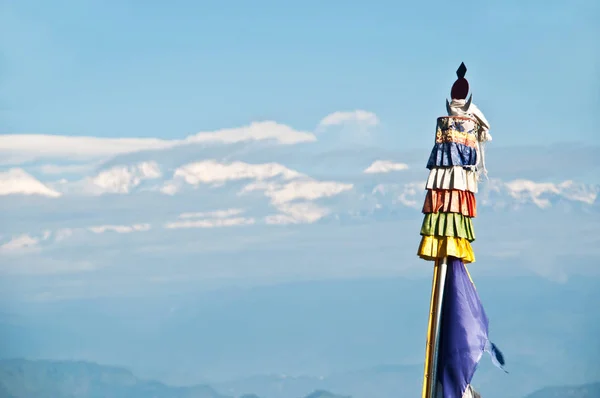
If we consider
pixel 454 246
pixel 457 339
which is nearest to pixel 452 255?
pixel 454 246

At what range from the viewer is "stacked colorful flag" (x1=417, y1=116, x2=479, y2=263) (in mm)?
23906

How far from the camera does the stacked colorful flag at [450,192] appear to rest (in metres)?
23.9

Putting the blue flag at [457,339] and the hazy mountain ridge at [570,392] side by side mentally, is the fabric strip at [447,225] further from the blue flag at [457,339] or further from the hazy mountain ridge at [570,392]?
the hazy mountain ridge at [570,392]

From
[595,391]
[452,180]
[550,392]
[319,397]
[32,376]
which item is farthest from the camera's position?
[550,392]

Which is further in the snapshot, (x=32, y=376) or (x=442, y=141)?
(x=32, y=376)

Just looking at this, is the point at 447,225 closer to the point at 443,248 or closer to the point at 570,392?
the point at 443,248

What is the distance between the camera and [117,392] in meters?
114

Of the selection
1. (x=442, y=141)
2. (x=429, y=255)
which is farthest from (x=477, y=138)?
(x=429, y=255)

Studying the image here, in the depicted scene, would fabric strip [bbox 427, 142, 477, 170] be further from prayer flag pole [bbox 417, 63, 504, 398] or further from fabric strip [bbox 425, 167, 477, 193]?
fabric strip [bbox 425, 167, 477, 193]

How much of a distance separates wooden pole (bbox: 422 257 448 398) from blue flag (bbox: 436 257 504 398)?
7 cm

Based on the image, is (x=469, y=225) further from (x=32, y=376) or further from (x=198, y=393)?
(x=198, y=393)

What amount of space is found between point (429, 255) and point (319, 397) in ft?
332

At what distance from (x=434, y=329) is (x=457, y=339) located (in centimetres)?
44

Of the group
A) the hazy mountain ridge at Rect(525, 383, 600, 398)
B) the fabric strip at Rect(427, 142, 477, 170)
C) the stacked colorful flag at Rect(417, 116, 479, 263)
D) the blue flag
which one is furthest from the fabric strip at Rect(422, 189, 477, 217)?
the hazy mountain ridge at Rect(525, 383, 600, 398)
